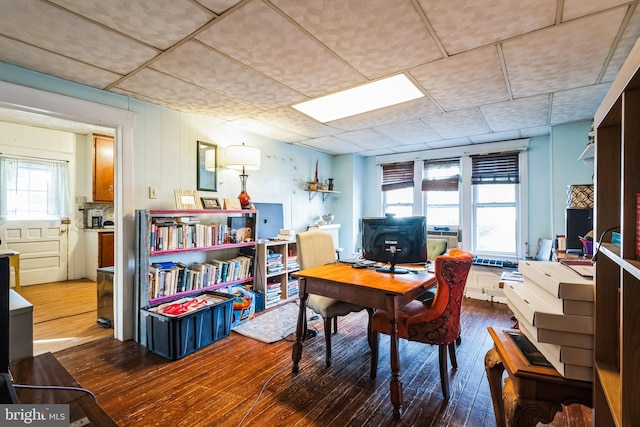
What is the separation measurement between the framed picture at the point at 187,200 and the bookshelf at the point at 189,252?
0.10m

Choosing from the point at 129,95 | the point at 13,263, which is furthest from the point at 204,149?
the point at 13,263

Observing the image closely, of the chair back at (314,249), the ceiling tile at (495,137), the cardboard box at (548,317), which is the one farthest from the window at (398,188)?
the cardboard box at (548,317)

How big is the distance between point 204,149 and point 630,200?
358 centimetres

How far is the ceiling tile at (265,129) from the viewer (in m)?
3.62

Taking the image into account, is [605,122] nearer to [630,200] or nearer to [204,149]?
[630,200]

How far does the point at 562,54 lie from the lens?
2.04 meters

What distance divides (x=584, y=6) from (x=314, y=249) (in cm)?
242

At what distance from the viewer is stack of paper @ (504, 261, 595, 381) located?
100 cm

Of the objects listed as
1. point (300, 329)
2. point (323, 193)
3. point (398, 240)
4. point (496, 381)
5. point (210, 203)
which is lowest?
point (300, 329)

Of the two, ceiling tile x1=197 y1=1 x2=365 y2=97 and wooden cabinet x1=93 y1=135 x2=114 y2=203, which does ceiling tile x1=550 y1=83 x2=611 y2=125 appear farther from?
wooden cabinet x1=93 y1=135 x2=114 y2=203

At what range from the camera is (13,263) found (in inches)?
157

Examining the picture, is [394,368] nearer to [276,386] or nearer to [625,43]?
[276,386]

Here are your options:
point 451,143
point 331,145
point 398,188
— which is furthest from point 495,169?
point 331,145

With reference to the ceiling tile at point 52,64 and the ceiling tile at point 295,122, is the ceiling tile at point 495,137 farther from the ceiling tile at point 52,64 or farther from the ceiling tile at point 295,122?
the ceiling tile at point 52,64
